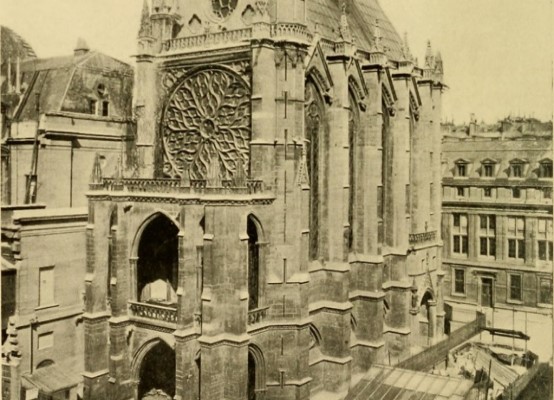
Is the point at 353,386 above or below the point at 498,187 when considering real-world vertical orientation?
below

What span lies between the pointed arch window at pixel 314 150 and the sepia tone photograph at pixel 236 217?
112 millimetres

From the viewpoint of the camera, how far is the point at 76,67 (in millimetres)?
35406

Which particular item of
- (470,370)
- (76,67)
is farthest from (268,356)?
(76,67)

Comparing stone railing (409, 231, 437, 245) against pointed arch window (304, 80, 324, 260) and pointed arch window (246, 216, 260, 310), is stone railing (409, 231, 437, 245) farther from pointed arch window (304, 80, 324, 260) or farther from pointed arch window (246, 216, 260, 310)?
pointed arch window (246, 216, 260, 310)

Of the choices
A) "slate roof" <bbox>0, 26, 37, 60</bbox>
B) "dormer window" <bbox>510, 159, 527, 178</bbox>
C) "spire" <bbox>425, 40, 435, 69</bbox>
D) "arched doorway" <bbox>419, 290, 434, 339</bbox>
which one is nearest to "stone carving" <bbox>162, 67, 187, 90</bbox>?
"slate roof" <bbox>0, 26, 37, 60</bbox>

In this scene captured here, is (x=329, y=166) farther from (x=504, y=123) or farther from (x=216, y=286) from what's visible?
(x=504, y=123)

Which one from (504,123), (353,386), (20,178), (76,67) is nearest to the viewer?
(353,386)

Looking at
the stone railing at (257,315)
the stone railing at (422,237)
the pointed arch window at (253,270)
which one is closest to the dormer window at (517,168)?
the stone railing at (422,237)

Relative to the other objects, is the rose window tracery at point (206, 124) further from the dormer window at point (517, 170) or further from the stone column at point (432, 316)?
the dormer window at point (517, 170)

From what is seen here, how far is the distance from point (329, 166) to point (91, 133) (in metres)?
13.8

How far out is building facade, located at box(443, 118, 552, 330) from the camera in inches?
1799

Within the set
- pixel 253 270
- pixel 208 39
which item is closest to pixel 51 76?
pixel 208 39

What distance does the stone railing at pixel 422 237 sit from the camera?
36906 millimetres

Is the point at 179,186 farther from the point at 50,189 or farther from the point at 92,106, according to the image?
the point at 92,106
